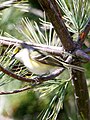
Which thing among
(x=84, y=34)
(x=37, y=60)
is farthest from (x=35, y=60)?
(x=84, y=34)

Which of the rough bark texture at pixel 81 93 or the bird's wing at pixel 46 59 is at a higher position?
the bird's wing at pixel 46 59

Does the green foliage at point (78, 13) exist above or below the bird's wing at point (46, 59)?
above

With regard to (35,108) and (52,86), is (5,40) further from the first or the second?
(35,108)

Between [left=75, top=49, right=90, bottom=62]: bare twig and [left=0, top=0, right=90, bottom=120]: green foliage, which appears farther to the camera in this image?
[left=0, top=0, right=90, bottom=120]: green foliage

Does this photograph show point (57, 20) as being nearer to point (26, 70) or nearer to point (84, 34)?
point (84, 34)

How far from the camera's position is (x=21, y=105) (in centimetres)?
137

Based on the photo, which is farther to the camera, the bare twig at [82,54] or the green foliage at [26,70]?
the green foliage at [26,70]

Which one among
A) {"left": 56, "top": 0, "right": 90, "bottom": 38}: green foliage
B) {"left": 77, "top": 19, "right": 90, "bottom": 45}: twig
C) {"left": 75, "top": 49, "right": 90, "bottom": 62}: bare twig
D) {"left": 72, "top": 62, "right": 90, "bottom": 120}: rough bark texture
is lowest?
{"left": 72, "top": 62, "right": 90, "bottom": 120}: rough bark texture

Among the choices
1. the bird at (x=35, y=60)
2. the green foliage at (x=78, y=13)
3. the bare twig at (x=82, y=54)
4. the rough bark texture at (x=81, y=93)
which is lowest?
the rough bark texture at (x=81, y=93)

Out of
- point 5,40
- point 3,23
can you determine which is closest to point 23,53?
point 5,40

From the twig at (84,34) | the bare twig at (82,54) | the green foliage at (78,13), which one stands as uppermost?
the green foliage at (78,13)

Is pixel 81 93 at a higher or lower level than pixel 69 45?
lower

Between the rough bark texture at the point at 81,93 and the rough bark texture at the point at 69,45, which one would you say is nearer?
the rough bark texture at the point at 69,45

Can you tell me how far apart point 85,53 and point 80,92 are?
0.15m
